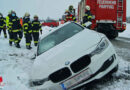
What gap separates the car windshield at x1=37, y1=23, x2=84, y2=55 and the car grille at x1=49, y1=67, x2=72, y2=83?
119 cm

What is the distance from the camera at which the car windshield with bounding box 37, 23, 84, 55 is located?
4.18 metres

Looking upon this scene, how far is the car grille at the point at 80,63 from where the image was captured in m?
2.98

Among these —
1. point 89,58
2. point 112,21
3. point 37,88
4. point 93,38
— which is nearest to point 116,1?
point 112,21

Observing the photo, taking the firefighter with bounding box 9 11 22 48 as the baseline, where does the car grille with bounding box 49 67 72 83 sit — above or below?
below

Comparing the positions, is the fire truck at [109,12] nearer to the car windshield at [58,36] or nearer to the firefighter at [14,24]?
the firefighter at [14,24]

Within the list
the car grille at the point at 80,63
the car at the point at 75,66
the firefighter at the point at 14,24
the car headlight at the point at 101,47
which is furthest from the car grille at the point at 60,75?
the firefighter at the point at 14,24

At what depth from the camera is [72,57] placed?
306cm

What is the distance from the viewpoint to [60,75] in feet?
9.88

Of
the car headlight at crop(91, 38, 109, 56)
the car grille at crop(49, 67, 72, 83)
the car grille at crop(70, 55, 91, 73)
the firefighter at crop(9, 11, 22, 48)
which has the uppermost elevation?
the firefighter at crop(9, 11, 22, 48)

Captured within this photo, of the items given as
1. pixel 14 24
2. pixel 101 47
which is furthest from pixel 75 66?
pixel 14 24

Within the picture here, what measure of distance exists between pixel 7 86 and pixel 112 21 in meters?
8.45

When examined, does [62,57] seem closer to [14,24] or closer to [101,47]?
[101,47]

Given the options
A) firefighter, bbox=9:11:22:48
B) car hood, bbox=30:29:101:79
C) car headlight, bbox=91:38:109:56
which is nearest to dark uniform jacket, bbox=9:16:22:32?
firefighter, bbox=9:11:22:48

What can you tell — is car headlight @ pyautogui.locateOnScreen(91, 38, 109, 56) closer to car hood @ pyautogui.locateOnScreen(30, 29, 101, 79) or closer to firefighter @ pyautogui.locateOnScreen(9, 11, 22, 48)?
car hood @ pyautogui.locateOnScreen(30, 29, 101, 79)
